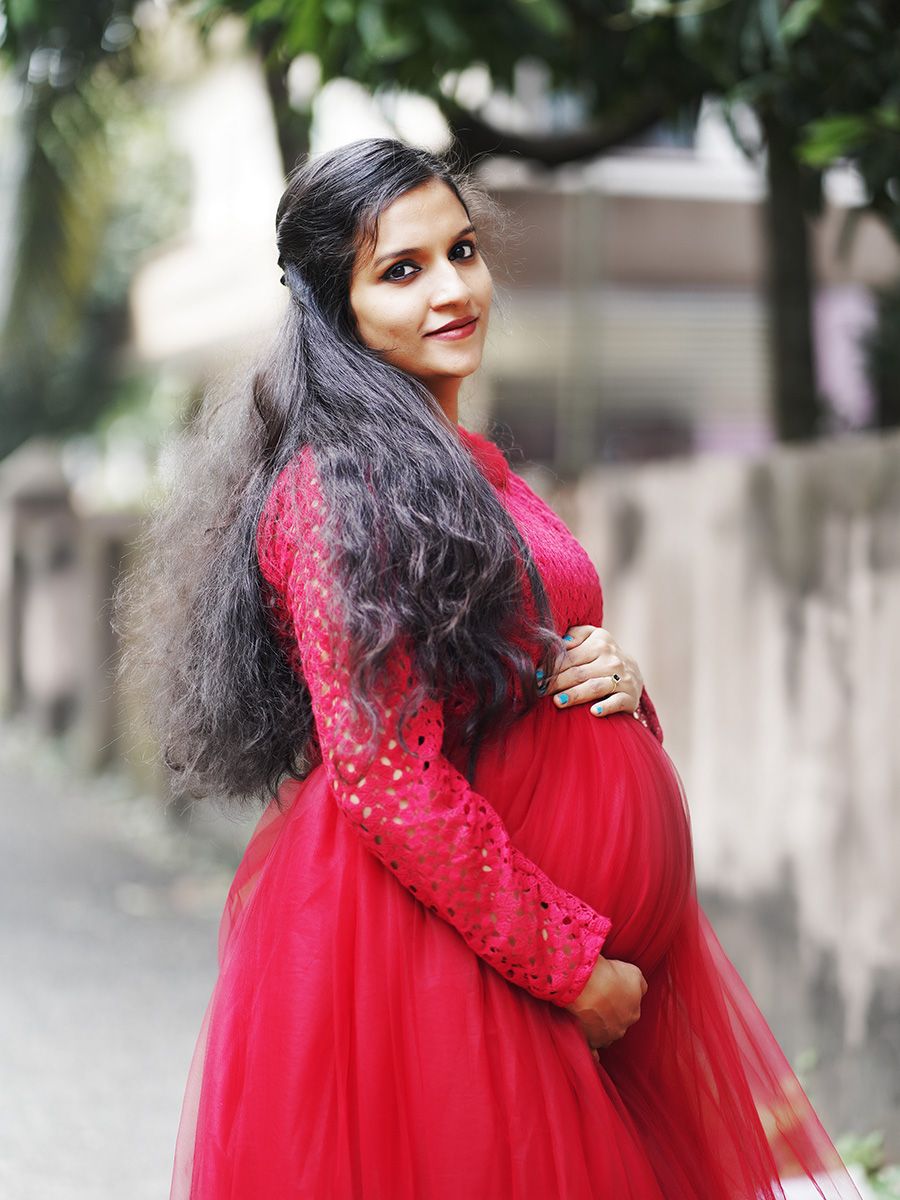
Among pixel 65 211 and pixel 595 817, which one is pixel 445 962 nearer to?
pixel 595 817

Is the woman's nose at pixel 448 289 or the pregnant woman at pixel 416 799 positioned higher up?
the woman's nose at pixel 448 289

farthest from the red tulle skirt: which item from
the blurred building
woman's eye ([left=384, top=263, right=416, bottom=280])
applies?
the blurred building

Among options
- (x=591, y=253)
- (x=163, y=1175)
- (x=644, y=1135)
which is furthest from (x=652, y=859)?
(x=591, y=253)

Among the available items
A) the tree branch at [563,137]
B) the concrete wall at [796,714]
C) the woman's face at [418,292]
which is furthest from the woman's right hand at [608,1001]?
the tree branch at [563,137]

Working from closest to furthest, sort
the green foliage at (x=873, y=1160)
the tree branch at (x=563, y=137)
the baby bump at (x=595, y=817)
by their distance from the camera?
the baby bump at (x=595, y=817), the green foliage at (x=873, y=1160), the tree branch at (x=563, y=137)

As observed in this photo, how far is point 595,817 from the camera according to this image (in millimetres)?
2062

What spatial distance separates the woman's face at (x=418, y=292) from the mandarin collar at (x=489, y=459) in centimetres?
15

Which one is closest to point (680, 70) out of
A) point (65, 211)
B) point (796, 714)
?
point (796, 714)

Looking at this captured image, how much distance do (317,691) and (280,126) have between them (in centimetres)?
482

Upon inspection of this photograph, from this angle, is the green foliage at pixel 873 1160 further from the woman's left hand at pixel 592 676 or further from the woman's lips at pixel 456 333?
the woman's lips at pixel 456 333

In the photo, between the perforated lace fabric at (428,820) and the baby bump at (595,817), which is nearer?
the perforated lace fabric at (428,820)

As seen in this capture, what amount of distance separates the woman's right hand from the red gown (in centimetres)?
3

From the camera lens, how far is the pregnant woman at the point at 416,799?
6.15 ft

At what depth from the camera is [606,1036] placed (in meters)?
2.00
